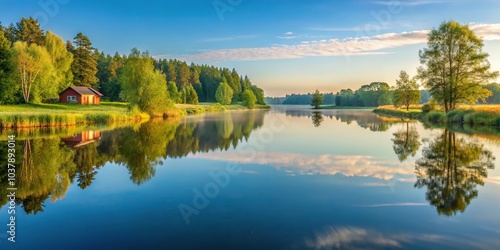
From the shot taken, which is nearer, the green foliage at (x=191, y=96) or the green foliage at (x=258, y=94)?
the green foliage at (x=191, y=96)

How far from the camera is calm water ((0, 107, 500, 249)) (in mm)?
6219

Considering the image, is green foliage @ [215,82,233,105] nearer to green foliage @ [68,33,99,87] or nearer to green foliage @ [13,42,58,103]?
green foliage @ [68,33,99,87]

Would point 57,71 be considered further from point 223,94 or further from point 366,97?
point 366,97

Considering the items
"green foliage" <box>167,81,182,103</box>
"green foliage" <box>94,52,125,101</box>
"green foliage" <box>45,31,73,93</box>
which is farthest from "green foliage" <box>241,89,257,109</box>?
"green foliage" <box>45,31,73,93</box>

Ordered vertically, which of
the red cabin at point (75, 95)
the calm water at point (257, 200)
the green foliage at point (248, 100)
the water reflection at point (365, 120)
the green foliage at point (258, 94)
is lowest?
the calm water at point (257, 200)

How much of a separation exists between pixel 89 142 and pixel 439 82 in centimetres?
3797

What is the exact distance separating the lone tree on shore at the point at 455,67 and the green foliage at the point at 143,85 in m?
35.9

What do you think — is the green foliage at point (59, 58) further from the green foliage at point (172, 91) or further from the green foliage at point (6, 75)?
the green foliage at point (172, 91)

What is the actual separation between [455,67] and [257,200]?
128ft

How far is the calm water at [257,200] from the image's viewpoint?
6219mm

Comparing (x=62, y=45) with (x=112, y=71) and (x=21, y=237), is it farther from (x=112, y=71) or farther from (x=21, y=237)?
(x=21, y=237)

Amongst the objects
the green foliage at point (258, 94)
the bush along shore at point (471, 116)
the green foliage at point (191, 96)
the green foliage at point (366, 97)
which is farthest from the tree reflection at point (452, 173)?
the green foliage at point (366, 97)

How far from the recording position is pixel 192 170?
12758 mm

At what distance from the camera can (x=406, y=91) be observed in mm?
64750
